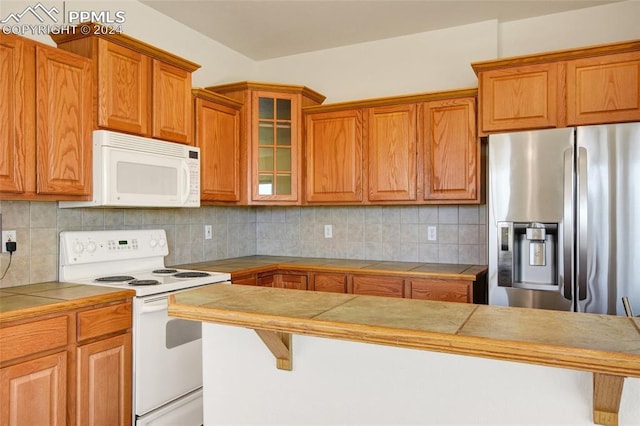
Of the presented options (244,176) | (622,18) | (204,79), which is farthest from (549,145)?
(204,79)

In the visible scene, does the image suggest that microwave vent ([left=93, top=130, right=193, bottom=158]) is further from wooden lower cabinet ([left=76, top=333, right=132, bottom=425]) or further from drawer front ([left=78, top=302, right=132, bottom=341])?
wooden lower cabinet ([left=76, top=333, right=132, bottom=425])

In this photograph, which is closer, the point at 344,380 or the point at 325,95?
the point at 344,380

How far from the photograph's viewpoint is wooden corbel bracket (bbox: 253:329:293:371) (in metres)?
1.35

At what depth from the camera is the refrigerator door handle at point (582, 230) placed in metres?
2.45

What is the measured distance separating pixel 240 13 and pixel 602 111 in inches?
94.6

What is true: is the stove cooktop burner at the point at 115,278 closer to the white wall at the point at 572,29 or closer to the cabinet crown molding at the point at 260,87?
the cabinet crown molding at the point at 260,87

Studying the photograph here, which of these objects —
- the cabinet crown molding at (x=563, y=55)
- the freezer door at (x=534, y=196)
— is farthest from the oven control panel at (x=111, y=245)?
the cabinet crown molding at (x=563, y=55)

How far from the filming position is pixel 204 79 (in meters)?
3.60

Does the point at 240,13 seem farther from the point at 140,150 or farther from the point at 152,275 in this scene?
the point at 152,275

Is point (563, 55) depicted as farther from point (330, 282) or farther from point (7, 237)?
point (7, 237)

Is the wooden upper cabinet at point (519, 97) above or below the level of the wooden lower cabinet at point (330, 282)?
above

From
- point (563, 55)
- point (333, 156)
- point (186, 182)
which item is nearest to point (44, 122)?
point (186, 182)

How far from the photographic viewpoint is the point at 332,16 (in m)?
3.27

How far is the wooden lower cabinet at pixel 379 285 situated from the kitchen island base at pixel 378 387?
1693 millimetres
